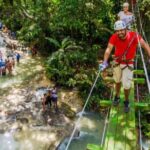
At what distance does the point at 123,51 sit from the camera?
696cm

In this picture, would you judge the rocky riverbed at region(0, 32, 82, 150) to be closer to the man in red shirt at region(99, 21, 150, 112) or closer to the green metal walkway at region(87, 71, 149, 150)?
the green metal walkway at region(87, 71, 149, 150)

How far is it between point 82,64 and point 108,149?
503 inches

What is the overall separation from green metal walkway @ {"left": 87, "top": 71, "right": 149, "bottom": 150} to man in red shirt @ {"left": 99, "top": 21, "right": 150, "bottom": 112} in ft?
0.79

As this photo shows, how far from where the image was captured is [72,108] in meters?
14.9

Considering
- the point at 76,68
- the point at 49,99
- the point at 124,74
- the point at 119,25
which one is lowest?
the point at 49,99

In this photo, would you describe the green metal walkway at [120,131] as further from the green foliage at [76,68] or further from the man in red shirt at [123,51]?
the green foliage at [76,68]

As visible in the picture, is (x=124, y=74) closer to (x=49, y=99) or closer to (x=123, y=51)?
(x=123, y=51)

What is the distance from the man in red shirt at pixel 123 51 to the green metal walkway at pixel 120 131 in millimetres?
241

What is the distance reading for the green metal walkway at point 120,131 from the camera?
6.16 m

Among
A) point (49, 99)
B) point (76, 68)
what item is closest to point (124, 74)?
point (49, 99)

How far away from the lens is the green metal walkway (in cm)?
616

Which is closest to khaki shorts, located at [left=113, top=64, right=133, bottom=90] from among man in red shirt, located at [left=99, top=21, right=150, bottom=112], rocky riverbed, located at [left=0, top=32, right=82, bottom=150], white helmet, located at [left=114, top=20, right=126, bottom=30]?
man in red shirt, located at [left=99, top=21, right=150, bottom=112]

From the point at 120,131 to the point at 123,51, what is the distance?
5.46ft

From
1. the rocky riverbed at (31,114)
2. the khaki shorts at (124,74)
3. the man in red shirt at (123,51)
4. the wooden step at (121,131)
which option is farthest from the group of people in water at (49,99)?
the khaki shorts at (124,74)
